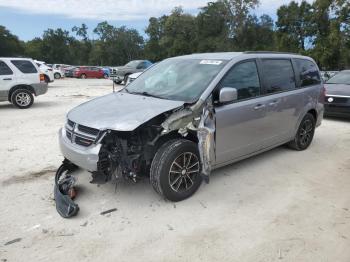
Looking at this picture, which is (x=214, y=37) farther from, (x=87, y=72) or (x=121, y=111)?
(x=121, y=111)

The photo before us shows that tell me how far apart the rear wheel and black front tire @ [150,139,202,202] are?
890 cm

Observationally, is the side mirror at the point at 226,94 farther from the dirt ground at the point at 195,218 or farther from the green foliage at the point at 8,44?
the green foliage at the point at 8,44

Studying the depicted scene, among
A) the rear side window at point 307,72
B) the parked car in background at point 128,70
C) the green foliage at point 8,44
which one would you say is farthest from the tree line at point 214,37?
the rear side window at point 307,72

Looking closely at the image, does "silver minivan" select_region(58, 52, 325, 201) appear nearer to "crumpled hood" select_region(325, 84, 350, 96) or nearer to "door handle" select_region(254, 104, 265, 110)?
"door handle" select_region(254, 104, 265, 110)

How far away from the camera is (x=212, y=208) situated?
4.05 m

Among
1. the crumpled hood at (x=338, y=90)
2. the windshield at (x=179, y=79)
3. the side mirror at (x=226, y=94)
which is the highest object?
the windshield at (x=179, y=79)

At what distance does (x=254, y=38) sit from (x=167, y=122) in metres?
58.4

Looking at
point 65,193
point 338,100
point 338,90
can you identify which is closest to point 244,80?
point 65,193

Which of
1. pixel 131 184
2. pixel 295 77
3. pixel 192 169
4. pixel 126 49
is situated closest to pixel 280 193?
pixel 192 169

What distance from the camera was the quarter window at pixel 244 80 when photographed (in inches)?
181

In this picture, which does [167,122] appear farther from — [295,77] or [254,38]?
[254,38]

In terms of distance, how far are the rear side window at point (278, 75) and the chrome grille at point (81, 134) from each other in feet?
8.98

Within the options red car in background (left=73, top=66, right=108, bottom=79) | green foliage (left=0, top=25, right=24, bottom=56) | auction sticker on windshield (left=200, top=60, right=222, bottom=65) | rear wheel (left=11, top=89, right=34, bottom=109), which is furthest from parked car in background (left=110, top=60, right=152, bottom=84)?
green foliage (left=0, top=25, right=24, bottom=56)

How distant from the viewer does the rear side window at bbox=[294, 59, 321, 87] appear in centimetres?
609
